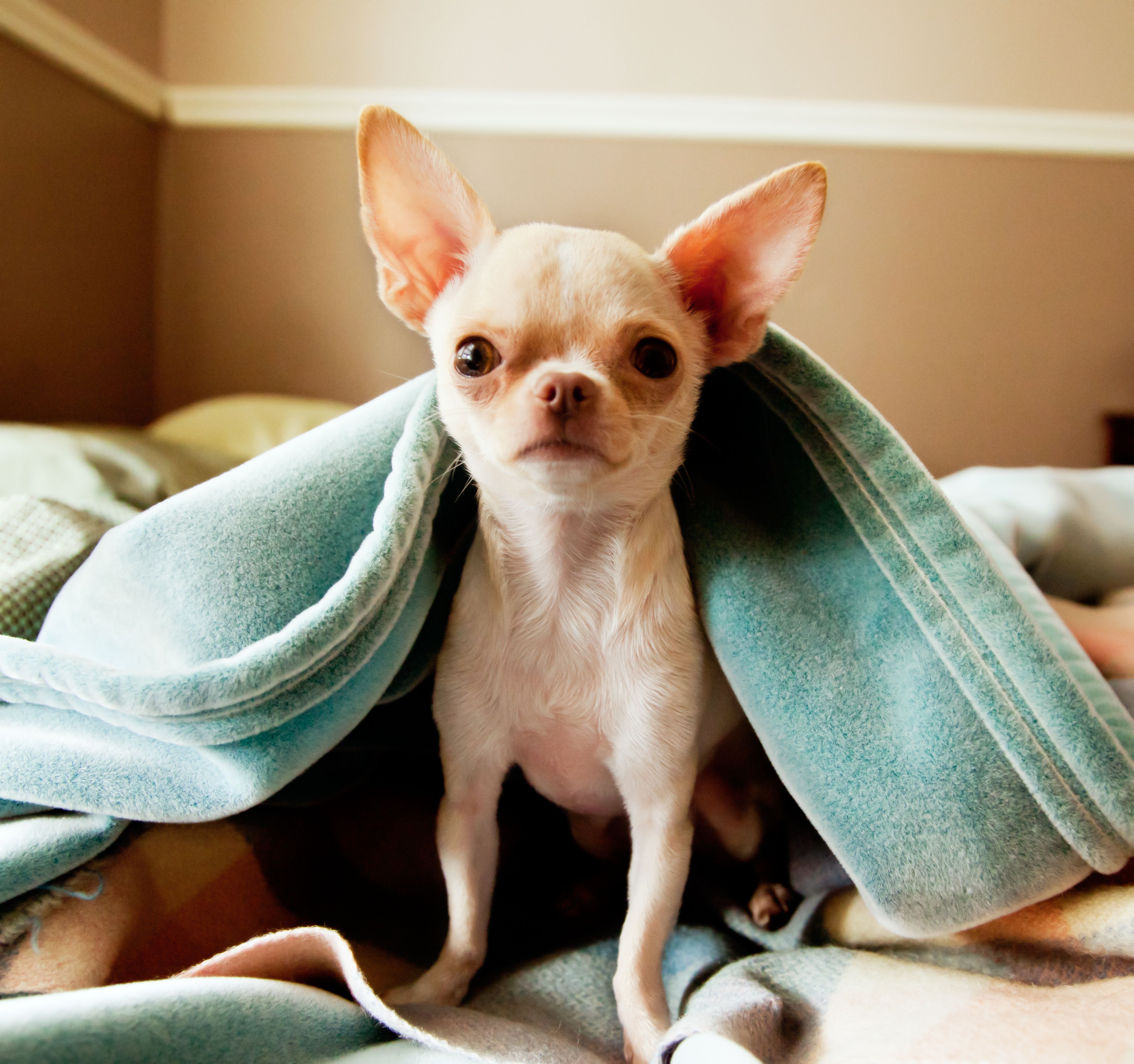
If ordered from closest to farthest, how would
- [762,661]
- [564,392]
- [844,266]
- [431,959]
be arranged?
[564,392]
[762,661]
[431,959]
[844,266]

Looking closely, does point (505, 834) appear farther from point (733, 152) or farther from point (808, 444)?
point (733, 152)

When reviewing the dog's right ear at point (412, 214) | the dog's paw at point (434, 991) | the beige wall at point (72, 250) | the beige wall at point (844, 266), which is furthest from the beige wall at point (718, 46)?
the dog's paw at point (434, 991)

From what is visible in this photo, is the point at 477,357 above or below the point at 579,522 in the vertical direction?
above

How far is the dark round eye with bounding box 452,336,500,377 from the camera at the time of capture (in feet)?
2.39

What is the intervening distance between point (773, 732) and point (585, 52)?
6.60 feet

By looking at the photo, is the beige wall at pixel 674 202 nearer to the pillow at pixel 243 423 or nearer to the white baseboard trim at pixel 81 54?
the white baseboard trim at pixel 81 54

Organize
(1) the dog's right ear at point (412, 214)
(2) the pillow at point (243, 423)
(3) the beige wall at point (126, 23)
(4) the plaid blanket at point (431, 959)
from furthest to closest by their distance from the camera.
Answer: (3) the beige wall at point (126, 23) → (2) the pillow at point (243, 423) → (1) the dog's right ear at point (412, 214) → (4) the plaid blanket at point (431, 959)

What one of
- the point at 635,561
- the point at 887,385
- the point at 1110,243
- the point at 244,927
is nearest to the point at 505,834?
the point at 244,927

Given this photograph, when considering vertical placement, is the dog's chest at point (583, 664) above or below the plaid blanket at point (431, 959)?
above

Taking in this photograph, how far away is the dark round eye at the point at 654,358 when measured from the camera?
734mm

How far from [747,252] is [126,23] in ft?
6.88

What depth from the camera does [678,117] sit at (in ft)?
6.74

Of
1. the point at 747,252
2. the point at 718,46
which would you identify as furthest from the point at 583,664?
the point at 718,46

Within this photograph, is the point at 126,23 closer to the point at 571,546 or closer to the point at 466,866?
the point at 571,546
